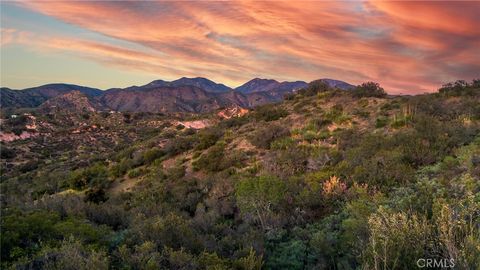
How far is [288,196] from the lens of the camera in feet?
39.4

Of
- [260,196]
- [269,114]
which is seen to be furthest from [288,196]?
[269,114]

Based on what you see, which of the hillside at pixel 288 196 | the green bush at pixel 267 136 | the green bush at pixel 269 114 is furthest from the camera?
the green bush at pixel 269 114

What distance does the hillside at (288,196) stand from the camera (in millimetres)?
6730

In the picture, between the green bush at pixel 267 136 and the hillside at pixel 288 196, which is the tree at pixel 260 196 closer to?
the hillside at pixel 288 196

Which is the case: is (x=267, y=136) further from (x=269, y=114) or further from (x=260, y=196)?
(x=260, y=196)

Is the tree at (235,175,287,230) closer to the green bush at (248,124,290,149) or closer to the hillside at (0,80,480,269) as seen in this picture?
the hillside at (0,80,480,269)

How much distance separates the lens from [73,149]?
50281mm

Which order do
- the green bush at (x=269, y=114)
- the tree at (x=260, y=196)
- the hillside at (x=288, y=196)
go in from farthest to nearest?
the green bush at (x=269, y=114)
the tree at (x=260, y=196)
the hillside at (x=288, y=196)

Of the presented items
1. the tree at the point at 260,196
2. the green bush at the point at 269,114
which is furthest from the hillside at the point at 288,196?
the green bush at the point at 269,114

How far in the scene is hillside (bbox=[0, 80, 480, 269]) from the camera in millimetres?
6730

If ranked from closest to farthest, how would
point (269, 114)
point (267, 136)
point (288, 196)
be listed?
point (288, 196), point (267, 136), point (269, 114)

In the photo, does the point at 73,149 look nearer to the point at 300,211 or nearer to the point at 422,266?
the point at 300,211

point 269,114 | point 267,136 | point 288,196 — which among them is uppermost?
point 269,114

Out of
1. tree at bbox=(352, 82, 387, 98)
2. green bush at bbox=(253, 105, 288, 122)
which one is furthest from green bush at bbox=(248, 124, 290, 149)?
tree at bbox=(352, 82, 387, 98)
